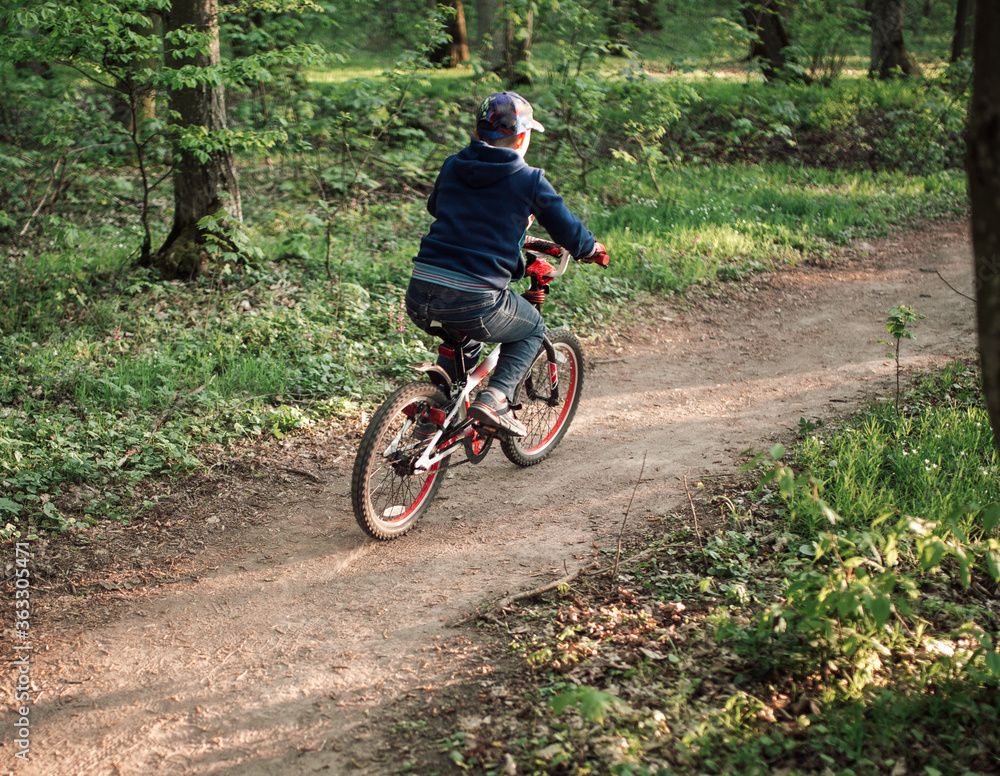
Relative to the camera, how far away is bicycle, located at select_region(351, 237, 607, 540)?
4059 millimetres

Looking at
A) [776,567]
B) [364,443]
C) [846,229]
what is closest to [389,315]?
[364,443]

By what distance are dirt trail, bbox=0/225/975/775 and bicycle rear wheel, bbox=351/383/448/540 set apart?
149 millimetres

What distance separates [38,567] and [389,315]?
3.94 meters

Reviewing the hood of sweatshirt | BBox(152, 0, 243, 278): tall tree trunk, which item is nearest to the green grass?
the hood of sweatshirt

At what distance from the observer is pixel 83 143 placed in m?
A: 9.15

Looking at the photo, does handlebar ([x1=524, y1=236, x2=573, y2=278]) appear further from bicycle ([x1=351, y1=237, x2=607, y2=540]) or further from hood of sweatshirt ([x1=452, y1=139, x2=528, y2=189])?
hood of sweatshirt ([x1=452, y1=139, x2=528, y2=189])

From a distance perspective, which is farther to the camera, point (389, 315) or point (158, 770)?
point (389, 315)

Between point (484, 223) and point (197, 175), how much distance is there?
497cm

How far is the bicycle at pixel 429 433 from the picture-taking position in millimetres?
4059

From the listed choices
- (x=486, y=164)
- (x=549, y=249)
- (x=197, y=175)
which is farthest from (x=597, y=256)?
(x=197, y=175)

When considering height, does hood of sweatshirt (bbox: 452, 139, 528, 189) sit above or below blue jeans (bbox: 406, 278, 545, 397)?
above

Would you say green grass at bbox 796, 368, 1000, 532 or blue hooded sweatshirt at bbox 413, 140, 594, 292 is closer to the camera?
blue hooded sweatshirt at bbox 413, 140, 594, 292

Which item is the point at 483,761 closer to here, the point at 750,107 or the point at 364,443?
the point at 364,443

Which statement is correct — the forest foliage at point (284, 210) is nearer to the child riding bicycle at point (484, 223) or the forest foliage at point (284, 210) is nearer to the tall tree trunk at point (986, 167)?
the child riding bicycle at point (484, 223)
